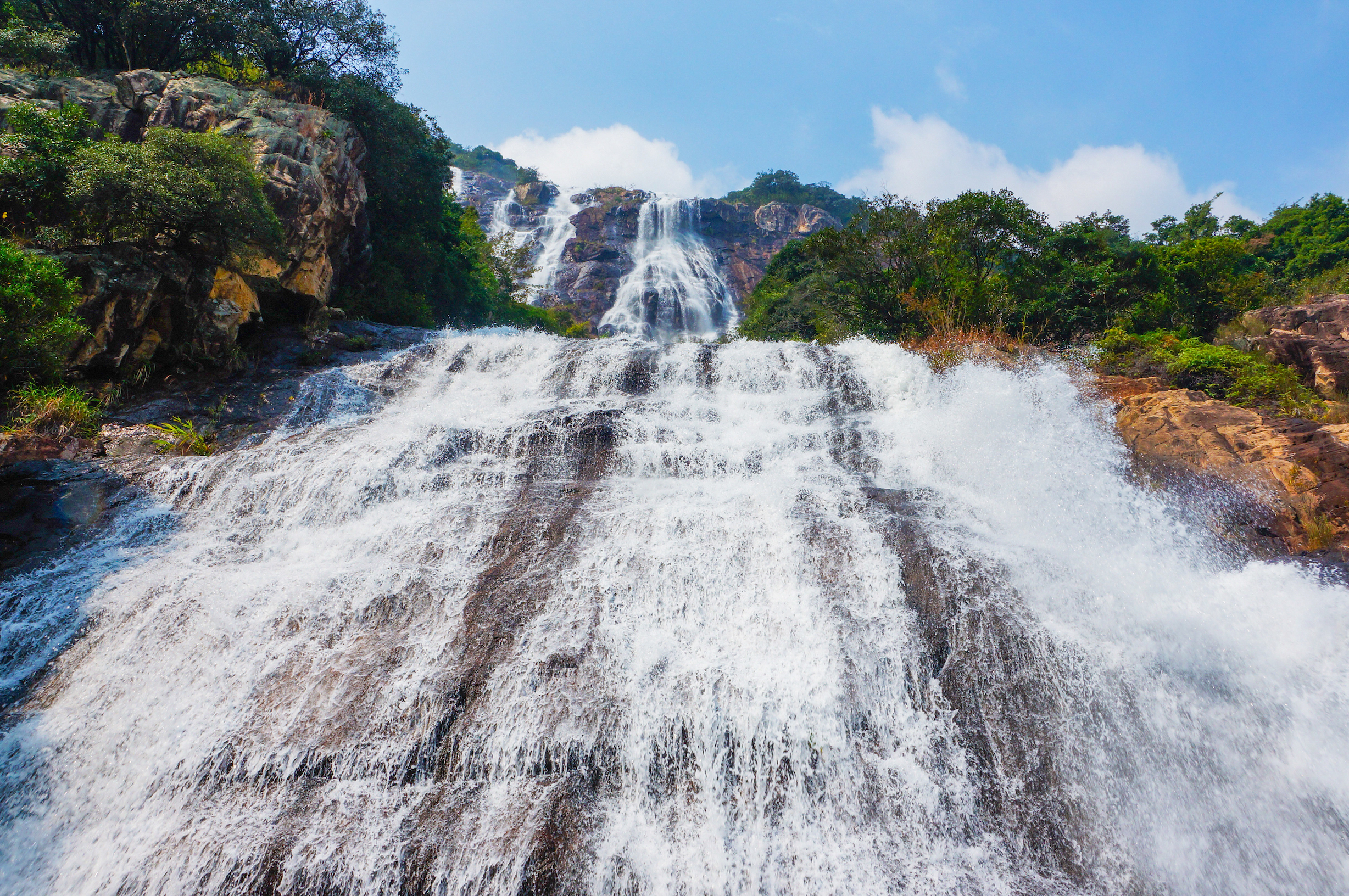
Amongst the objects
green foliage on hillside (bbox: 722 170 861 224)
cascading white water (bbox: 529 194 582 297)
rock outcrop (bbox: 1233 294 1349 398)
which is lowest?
rock outcrop (bbox: 1233 294 1349 398)

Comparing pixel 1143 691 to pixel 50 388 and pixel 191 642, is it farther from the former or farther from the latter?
pixel 50 388

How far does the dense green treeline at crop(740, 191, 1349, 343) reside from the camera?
12719 millimetres

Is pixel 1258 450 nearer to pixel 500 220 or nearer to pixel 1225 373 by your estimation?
pixel 1225 373

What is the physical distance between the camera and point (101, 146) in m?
8.38

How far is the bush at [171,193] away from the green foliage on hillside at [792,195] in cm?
5408

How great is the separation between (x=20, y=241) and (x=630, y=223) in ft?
133

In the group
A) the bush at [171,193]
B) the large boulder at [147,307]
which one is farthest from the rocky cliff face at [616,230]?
the large boulder at [147,307]

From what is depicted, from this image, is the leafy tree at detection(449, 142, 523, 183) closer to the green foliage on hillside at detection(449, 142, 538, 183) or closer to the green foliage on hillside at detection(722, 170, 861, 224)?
the green foliage on hillside at detection(449, 142, 538, 183)

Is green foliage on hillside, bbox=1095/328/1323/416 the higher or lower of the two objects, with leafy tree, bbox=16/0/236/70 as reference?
lower

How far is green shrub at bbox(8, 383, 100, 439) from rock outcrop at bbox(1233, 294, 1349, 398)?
18068 millimetres

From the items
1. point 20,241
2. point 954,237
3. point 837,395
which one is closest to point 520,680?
point 837,395

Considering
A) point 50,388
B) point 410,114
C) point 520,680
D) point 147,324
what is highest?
point 410,114

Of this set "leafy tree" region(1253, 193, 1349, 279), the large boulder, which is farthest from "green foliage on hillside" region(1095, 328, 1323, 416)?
"leafy tree" region(1253, 193, 1349, 279)

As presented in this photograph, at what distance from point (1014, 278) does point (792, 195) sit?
165ft
